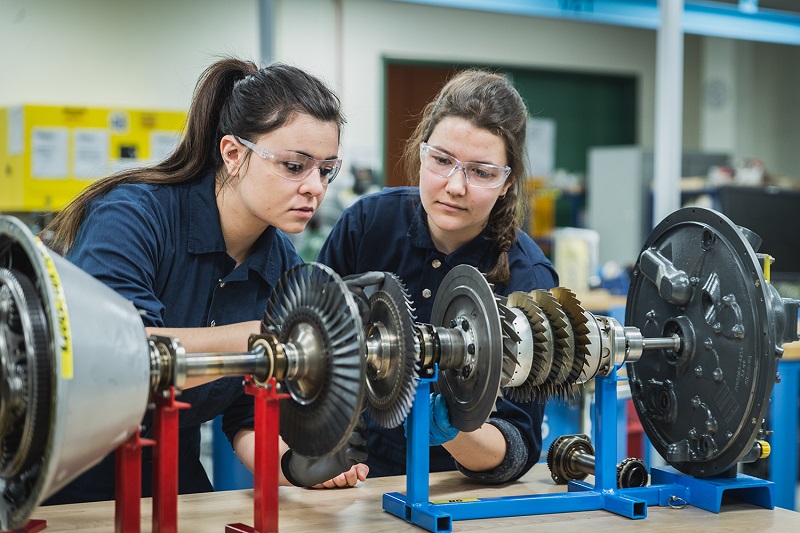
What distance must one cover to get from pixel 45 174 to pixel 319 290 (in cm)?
343

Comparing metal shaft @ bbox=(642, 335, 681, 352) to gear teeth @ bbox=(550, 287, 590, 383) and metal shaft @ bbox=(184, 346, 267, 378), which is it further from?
metal shaft @ bbox=(184, 346, 267, 378)

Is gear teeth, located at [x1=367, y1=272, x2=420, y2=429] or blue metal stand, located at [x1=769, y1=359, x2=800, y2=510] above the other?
gear teeth, located at [x1=367, y1=272, x2=420, y2=429]

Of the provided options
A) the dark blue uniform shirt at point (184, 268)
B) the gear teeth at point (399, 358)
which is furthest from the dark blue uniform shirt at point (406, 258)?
the gear teeth at point (399, 358)

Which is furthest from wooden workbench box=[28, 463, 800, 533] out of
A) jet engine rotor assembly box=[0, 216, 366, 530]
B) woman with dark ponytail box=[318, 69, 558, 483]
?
jet engine rotor assembly box=[0, 216, 366, 530]

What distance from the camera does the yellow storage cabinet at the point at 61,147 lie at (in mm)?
4348

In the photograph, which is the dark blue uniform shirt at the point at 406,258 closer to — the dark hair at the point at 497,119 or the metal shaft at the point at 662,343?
A: the dark hair at the point at 497,119

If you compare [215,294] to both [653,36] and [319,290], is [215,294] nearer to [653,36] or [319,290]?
[319,290]

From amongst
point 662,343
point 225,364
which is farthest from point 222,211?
point 662,343

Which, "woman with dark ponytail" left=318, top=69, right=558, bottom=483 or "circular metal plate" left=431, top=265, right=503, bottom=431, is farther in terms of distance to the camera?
"woman with dark ponytail" left=318, top=69, right=558, bottom=483

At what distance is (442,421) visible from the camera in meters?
1.58

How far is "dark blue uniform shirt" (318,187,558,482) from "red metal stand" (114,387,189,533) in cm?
74

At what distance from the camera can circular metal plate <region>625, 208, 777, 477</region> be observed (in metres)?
1.55

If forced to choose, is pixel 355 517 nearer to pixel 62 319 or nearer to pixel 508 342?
pixel 508 342

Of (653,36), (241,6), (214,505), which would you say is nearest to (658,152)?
(214,505)
